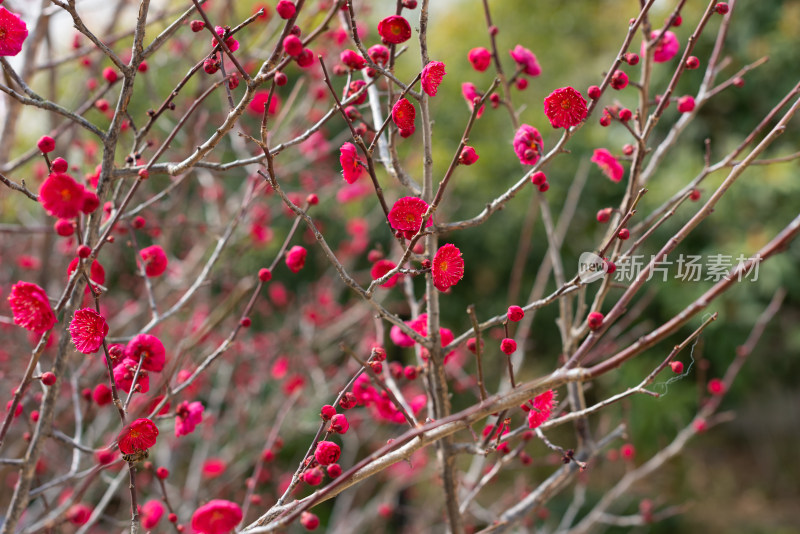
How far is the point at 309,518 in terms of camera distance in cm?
87

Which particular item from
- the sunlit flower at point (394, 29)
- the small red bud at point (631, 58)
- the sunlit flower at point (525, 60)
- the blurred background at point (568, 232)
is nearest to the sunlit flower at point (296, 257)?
the sunlit flower at point (394, 29)

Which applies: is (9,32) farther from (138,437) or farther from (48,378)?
(138,437)

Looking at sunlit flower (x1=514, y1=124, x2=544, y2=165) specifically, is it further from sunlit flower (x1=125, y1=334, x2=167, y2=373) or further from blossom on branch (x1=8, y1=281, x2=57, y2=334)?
blossom on branch (x1=8, y1=281, x2=57, y2=334)

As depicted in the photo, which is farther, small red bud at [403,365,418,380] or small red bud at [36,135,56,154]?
small red bud at [403,365,418,380]

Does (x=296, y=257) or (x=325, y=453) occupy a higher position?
(x=296, y=257)

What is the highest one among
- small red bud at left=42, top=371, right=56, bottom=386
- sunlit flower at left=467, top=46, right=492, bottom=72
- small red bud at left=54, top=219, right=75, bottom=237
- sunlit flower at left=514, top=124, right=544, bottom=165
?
sunlit flower at left=467, top=46, right=492, bottom=72

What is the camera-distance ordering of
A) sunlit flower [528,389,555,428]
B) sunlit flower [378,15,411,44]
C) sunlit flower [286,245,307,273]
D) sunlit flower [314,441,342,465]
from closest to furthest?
sunlit flower [314,441,342,465] → sunlit flower [378,15,411,44] → sunlit flower [528,389,555,428] → sunlit flower [286,245,307,273]

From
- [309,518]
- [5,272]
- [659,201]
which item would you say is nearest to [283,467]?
[5,272]

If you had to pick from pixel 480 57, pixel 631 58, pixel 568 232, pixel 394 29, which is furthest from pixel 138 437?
pixel 568 232

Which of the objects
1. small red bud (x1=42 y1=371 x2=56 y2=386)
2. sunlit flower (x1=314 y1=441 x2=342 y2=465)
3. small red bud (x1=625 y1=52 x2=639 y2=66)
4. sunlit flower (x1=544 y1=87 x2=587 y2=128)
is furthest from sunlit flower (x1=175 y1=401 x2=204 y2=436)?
small red bud (x1=625 y1=52 x2=639 y2=66)

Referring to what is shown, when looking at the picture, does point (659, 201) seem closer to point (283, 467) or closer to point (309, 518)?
point (283, 467)

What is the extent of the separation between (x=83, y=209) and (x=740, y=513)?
7889 millimetres

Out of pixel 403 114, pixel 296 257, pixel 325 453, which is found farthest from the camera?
pixel 296 257

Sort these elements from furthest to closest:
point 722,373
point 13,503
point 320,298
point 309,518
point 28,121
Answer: point 722,373 → point 28,121 → point 320,298 → point 13,503 → point 309,518
